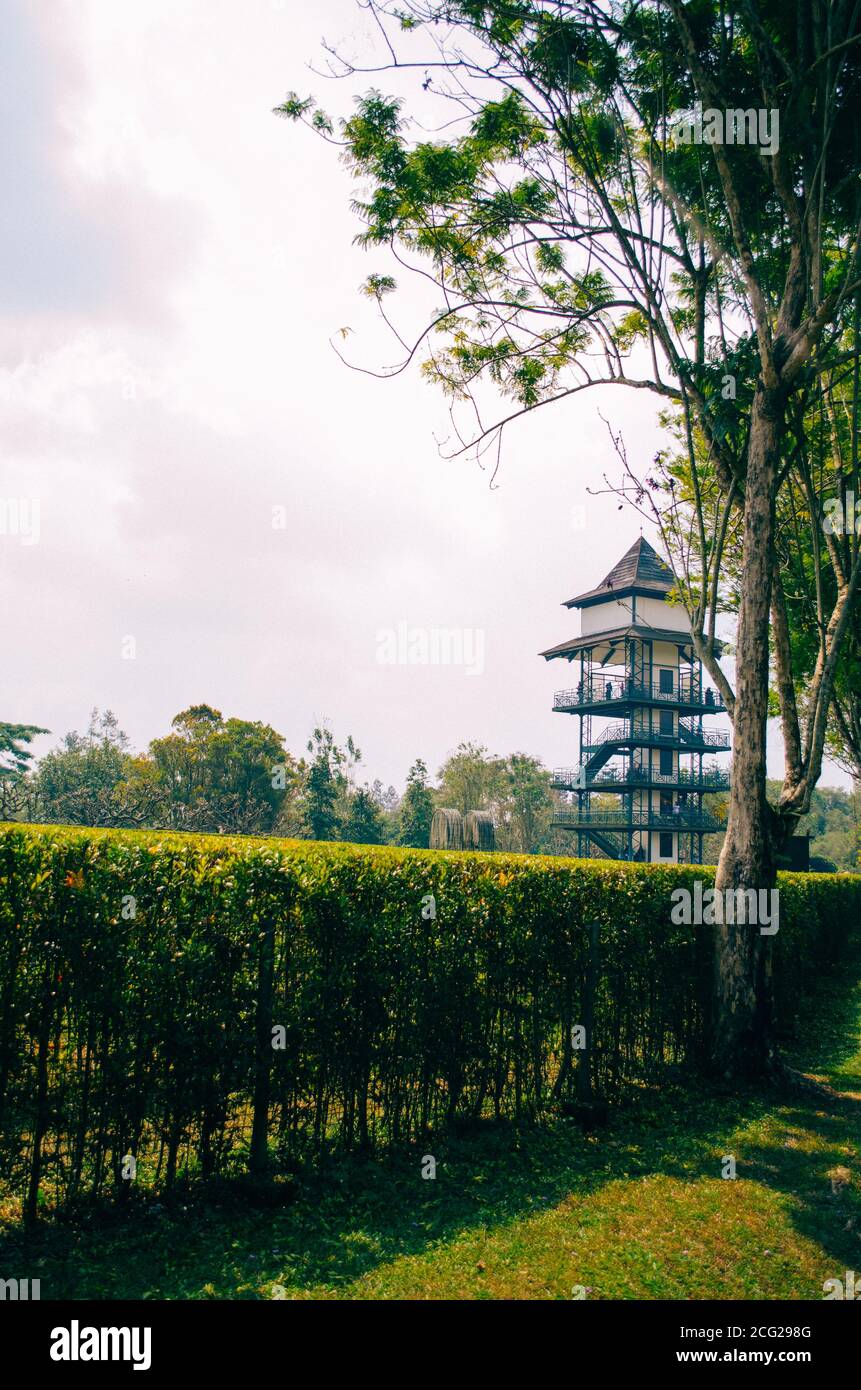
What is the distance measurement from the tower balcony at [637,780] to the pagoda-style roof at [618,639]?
19.2 ft

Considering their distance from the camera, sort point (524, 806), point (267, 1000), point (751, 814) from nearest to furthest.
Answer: point (267, 1000), point (751, 814), point (524, 806)

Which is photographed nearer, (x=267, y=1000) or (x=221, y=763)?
(x=267, y=1000)

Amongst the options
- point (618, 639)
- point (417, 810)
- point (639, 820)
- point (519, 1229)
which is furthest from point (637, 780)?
point (519, 1229)

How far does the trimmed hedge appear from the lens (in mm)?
4918

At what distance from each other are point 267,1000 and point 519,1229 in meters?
2.24

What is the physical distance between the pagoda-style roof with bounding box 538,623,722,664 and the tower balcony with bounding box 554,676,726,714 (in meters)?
1.85

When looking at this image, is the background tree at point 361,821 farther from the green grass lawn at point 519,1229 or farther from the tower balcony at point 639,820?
the green grass lawn at point 519,1229

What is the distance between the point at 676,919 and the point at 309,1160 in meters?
5.07

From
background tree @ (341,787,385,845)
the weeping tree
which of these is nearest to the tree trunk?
the weeping tree

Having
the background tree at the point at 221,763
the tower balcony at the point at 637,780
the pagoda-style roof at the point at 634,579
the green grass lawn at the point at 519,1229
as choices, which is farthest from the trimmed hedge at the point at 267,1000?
the background tree at the point at 221,763

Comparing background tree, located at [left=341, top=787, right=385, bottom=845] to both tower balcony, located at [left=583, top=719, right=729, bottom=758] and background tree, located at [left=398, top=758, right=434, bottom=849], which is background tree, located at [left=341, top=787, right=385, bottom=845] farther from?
tower balcony, located at [left=583, top=719, right=729, bottom=758]

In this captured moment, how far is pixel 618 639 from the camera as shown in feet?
132

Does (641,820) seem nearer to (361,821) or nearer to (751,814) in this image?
(361,821)
